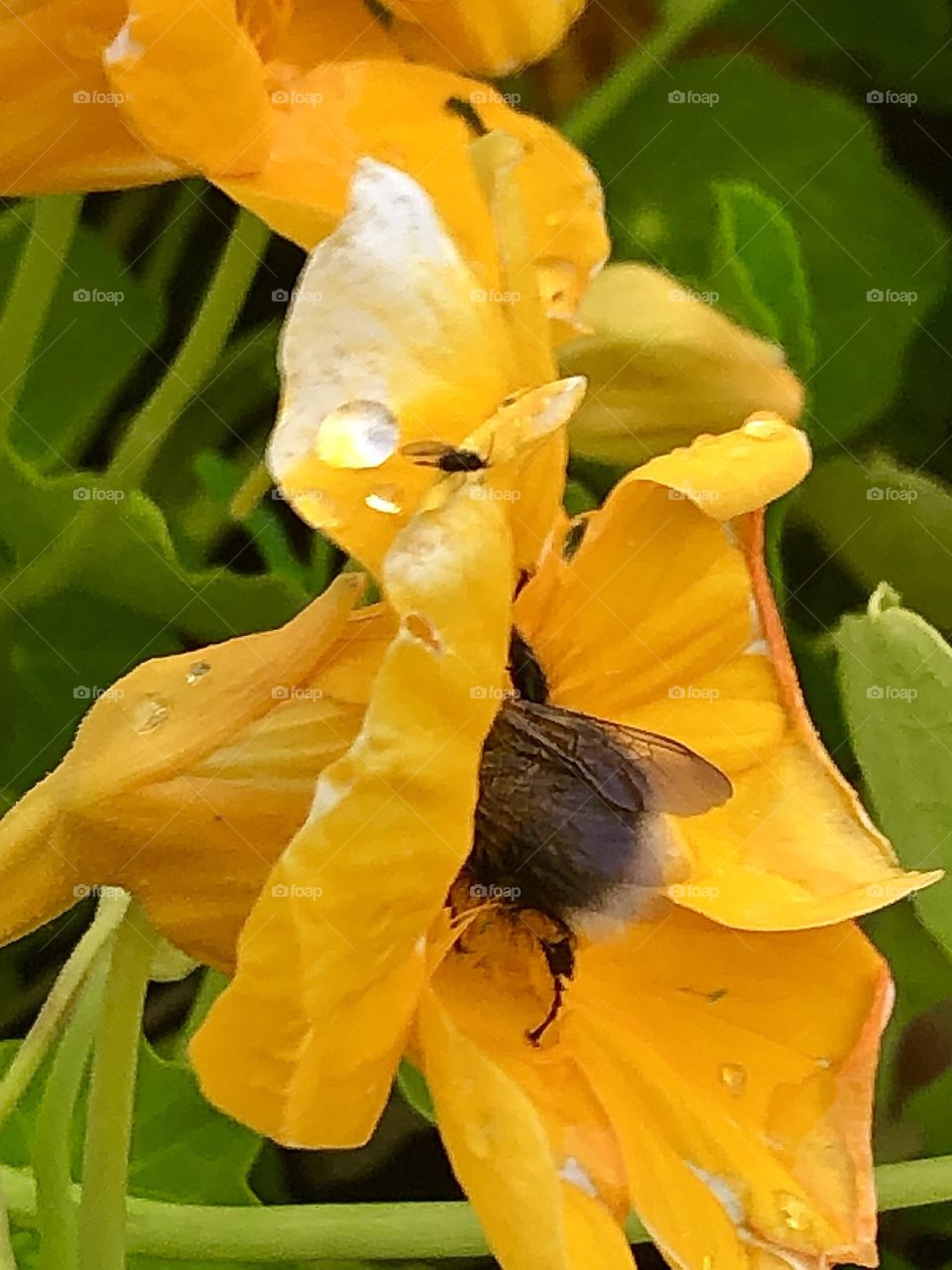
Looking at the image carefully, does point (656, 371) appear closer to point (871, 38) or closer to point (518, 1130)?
point (518, 1130)

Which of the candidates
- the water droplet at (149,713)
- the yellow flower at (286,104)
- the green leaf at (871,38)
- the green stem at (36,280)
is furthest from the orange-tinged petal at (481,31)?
the green leaf at (871,38)

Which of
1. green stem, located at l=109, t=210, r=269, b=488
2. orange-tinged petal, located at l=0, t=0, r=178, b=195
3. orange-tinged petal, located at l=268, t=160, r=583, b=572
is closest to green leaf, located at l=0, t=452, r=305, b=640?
green stem, located at l=109, t=210, r=269, b=488

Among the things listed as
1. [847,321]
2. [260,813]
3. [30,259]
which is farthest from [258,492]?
[847,321]

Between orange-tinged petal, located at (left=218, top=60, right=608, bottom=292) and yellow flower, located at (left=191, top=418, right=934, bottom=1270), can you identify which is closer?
yellow flower, located at (left=191, top=418, right=934, bottom=1270)

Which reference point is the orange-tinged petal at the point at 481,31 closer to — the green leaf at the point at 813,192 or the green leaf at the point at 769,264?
the green leaf at the point at 769,264

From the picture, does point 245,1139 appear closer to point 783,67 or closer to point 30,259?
point 30,259

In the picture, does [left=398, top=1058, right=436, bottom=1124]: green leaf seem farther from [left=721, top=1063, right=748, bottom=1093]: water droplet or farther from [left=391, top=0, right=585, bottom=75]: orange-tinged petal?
[left=391, top=0, right=585, bottom=75]: orange-tinged petal

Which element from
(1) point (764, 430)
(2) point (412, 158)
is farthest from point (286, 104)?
(1) point (764, 430)
